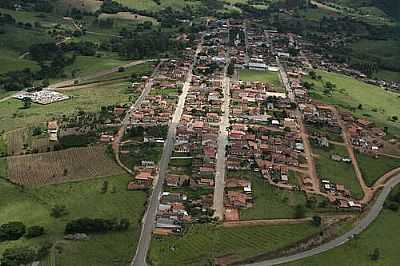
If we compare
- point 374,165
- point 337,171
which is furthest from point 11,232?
point 374,165

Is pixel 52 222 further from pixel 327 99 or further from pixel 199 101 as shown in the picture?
pixel 327 99

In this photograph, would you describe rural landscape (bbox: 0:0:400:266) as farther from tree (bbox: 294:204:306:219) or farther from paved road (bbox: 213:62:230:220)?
tree (bbox: 294:204:306:219)

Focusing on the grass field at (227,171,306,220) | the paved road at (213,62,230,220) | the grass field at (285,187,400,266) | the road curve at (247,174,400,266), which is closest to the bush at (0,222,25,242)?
the paved road at (213,62,230,220)

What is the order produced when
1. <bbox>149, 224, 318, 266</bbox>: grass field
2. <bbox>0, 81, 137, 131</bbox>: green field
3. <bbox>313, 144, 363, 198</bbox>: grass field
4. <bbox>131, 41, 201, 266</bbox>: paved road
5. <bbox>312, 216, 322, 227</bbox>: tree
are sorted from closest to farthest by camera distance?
<bbox>149, 224, 318, 266</bbox>: grass field → <bbox>131, 41, 201, 266</bbox>: paved road → <bbox>312, 216, 322, 227</bbox>: tree → <bbox>313, 144, 363, 198</bbox>: grass field → <bbox>0, 81, 137, 131</bbox>: green field

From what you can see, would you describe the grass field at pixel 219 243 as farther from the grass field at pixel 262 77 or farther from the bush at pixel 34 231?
the grass field at pixel 262 77

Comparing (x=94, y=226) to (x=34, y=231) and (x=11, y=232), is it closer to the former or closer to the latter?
(x=34, y=231)

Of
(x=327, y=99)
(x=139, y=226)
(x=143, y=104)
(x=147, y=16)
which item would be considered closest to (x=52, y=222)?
(x=139, y=226)

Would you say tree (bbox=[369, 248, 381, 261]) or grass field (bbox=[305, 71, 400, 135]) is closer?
tree (bbox=[369, 248, 381, 261])

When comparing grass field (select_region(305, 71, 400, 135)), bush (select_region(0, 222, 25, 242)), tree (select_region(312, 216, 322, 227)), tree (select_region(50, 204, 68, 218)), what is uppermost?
grass field (select_region(305, 71, 400, 135))
